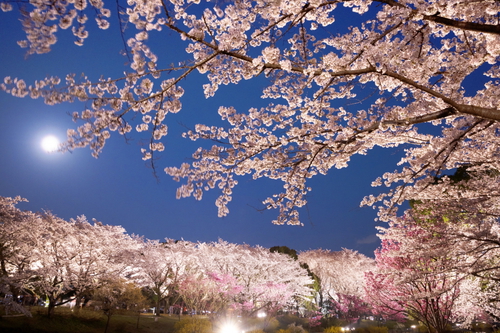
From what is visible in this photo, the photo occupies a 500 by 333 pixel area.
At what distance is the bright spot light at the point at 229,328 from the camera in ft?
41.4

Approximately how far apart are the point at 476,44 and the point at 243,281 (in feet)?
54.4

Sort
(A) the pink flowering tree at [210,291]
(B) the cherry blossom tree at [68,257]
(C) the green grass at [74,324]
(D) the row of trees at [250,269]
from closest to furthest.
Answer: (D) the row of trees at [250,269], (C) the green grass at [74,324], (B) the cherry blossom tree at [68,257], (A) the pink flowering tree at [210,291]

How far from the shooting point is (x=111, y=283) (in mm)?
14141

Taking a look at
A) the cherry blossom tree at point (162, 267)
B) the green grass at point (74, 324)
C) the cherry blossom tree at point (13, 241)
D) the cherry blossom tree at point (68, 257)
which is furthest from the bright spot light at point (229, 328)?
the cherry blossom tree at point (13, 241)

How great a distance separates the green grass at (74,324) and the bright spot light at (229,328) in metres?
4.10

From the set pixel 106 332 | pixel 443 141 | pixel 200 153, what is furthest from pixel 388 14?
pixel 106 332

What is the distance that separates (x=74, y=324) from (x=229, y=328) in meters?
8.10

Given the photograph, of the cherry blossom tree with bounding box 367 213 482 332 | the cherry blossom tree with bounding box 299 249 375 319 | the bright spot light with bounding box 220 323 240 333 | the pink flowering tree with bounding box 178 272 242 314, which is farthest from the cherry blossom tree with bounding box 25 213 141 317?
the cherry blossom tree with bounding box 299 249 375 319

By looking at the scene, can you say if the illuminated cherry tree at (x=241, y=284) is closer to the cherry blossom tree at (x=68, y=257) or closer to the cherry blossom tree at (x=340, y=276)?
the cherry blossom tree at (x=68, y=257)

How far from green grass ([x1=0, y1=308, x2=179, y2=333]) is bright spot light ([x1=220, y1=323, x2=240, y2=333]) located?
13.5 feet

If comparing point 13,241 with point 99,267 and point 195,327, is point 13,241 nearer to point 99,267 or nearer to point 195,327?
point 99,267

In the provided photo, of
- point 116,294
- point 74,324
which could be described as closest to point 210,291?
point 116,294

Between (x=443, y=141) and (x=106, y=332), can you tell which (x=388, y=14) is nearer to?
(x=443, y=141)

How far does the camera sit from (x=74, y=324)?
1309cm
